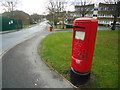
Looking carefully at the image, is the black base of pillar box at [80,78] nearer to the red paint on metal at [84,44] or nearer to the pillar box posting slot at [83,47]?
the pillar box posting slot at [83,47]

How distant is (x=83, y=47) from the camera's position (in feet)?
9.87

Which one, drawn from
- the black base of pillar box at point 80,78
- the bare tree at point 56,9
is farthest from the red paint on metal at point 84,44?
the bare tree at point 56,9

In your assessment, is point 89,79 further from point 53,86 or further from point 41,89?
point 41,89

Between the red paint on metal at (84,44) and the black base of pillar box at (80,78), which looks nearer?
the red paint on metal at (84,44)

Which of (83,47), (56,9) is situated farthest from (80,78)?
(56,9)

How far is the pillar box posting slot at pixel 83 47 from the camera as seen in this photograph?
290 cm

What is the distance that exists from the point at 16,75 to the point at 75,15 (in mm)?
53972

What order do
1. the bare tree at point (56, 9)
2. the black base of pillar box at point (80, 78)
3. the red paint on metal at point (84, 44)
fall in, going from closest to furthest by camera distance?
the red paint on metal at point (84, 44)
the black base of pillar box at point (80, 78)
the bare tree at point (56, 9)

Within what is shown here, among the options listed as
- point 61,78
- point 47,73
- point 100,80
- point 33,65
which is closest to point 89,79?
point 100,80

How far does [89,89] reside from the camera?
9.90ft

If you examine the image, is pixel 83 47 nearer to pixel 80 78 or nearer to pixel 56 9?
pixel 80 78

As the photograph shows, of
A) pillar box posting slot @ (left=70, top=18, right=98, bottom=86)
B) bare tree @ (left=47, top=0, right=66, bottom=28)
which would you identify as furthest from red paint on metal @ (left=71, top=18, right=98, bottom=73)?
bare tree @ (left=47, top=0, right=66, bottom=28)

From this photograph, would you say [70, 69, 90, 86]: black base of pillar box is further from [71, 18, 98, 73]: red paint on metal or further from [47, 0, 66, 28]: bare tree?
[47, 0, 66, 28]: bare tree

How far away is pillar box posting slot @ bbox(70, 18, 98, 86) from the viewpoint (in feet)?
9.52
